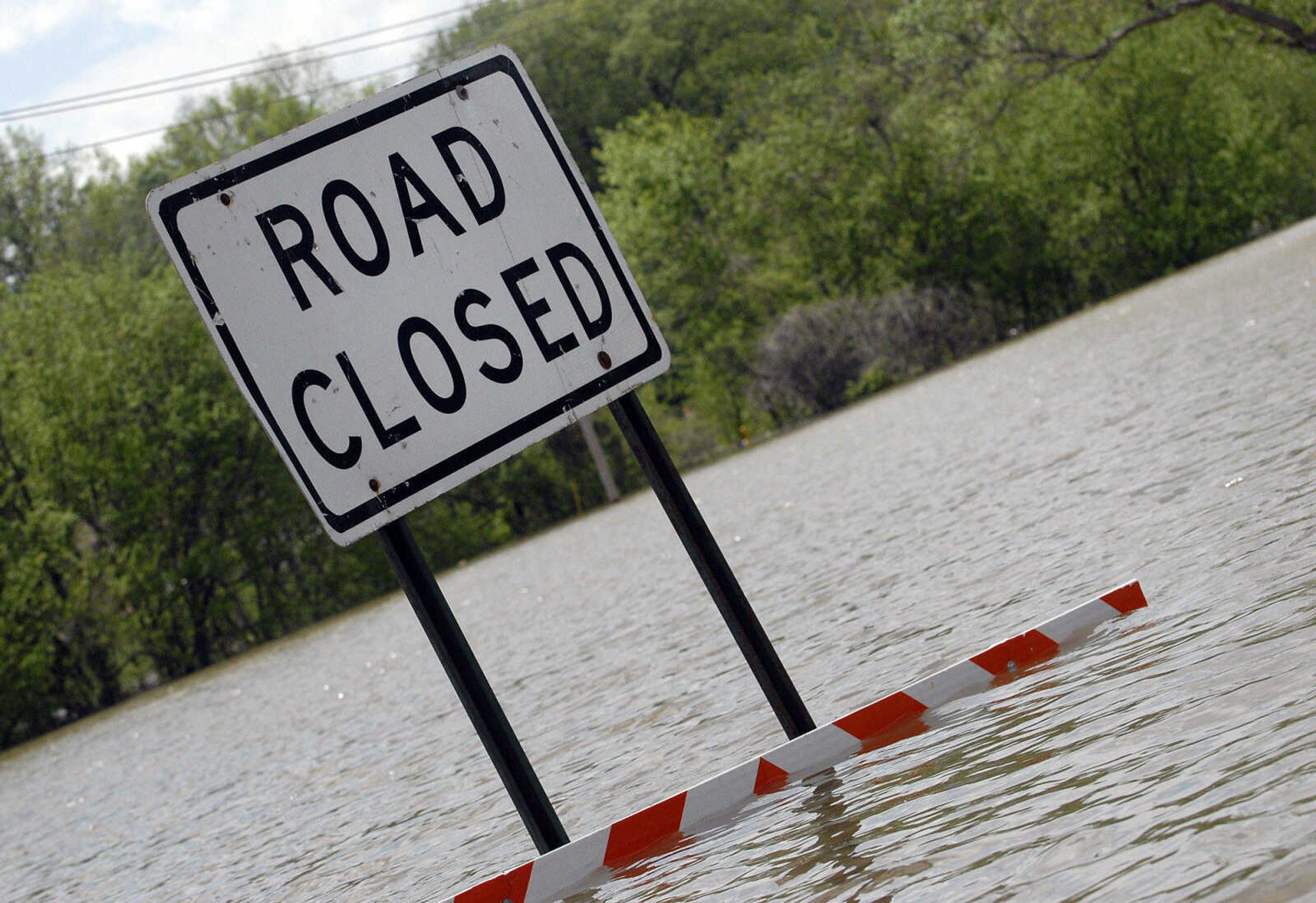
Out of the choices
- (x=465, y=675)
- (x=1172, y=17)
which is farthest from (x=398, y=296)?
(x=1172, y=17)

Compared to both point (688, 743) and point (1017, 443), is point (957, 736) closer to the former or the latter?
point (688, 743)

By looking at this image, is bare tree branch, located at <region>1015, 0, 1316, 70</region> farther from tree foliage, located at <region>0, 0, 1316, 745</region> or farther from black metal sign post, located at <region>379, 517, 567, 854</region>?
black metal sign post, located at <region>379, 517, 567, 854</region>

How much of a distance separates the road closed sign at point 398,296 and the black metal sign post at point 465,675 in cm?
42

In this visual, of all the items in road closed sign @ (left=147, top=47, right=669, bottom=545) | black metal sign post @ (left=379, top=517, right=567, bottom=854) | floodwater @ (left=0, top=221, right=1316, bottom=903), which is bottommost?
floodwater @ (left=0, top=221, right=1316, bottom=903)

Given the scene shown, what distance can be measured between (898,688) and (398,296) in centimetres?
371

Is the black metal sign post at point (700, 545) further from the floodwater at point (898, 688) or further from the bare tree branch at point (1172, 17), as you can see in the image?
the bare tree branch at point (1172, 17)

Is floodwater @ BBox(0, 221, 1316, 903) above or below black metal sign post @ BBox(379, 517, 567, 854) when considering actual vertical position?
below

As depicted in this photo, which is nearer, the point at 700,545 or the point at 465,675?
the point at 465,675

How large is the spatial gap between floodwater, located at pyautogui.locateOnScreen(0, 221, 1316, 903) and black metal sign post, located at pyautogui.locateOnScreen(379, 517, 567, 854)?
0.61 metres

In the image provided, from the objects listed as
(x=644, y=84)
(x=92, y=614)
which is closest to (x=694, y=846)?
(x=92, y=614)

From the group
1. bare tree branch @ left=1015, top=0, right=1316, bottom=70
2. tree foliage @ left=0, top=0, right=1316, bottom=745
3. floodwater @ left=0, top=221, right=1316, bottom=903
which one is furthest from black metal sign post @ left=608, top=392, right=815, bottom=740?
bare tree branch @ left=1015, top=0, right=1316, bottom=70

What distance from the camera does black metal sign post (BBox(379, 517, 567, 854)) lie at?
5531mm

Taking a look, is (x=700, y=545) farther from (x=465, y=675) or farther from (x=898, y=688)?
(x=898, y=688)

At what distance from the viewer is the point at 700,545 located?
589 cm
